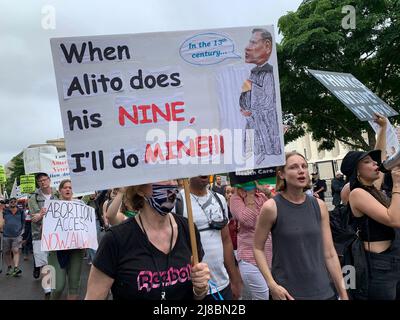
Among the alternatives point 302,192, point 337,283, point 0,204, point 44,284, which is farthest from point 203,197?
point 0,204

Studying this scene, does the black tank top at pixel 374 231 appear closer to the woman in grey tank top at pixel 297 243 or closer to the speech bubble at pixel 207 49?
the woman in grey tank top at pixel 297 243

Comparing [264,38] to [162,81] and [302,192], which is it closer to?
[162,81]

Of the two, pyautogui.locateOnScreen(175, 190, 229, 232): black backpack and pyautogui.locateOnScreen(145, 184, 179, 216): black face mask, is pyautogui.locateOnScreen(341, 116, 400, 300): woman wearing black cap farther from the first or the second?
pyautogui.locateOnScreen(145, 184, 179, 216): black face mask

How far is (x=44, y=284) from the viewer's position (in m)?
6.96

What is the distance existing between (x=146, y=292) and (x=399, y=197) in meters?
1.84

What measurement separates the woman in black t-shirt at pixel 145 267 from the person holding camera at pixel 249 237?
179cm

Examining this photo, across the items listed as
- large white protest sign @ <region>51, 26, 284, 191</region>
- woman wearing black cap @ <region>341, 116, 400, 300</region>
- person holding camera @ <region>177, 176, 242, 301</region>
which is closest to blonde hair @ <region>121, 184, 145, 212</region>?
large white protest sign @ <region>51, 26, 284, 191</region>

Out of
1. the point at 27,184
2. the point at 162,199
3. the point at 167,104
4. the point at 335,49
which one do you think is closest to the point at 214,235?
the point at 162,199

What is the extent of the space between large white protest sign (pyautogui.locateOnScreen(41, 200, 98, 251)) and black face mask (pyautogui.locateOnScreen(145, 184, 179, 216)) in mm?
3216

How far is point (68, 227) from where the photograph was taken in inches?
218

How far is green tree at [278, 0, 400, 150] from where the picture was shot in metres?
16.1

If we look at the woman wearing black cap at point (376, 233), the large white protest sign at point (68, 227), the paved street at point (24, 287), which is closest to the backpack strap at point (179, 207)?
the woman wearing black cap at point (376, 233)

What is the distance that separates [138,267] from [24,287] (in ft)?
22.1

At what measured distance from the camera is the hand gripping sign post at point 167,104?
230 centimetres
